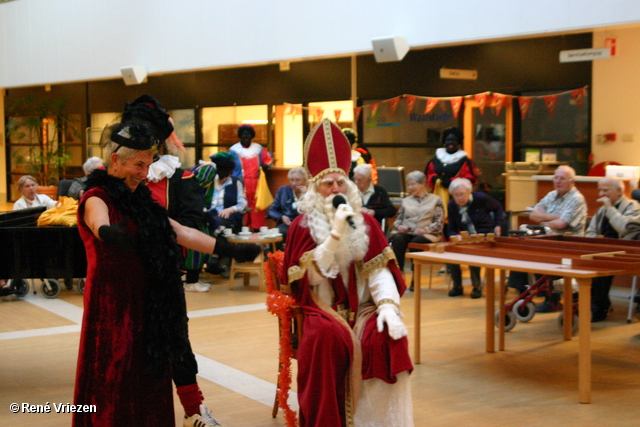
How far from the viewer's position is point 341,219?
3.66 m

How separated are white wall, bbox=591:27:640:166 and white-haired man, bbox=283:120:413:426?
7.02m

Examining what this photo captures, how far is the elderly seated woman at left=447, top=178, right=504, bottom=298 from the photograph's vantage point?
315 inches

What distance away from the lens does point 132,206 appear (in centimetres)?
319

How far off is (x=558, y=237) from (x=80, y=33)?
1172 cm

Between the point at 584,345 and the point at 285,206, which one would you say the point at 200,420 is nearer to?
the point at 584,345

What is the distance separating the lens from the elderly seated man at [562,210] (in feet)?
23.1

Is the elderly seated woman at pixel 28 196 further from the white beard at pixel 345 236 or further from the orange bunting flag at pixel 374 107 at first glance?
the white beard at pixel 345 236

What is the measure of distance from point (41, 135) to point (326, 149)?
17.0 metres

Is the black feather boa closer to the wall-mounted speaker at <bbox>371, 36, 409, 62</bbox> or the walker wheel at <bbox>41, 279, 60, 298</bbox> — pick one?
A: the walker wheel at <bbox>41, 279, 60, 298</bbox>

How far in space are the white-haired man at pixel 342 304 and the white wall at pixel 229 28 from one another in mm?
5251

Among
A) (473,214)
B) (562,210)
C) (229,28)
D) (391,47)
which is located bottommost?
(473,214)

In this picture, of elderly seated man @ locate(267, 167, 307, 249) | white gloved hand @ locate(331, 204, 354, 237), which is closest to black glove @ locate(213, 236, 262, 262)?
white gloved hand @ locate(331, 204, 354, 237)

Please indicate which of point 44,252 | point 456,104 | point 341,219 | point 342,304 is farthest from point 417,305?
point 456,104

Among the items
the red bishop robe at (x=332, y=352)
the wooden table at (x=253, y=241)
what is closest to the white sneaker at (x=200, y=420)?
the red bishop robe at (x=332, y=352)
